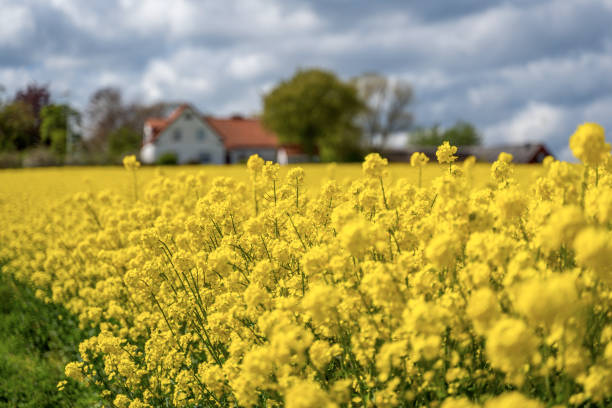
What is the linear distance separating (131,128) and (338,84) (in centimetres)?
2433

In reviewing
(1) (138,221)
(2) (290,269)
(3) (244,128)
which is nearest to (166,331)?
(2) (290,269)

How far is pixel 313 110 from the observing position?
2093 inches

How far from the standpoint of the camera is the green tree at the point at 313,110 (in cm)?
5316

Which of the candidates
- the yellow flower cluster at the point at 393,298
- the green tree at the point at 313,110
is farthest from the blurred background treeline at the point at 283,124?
the yellow flower cluster at the point at 393,298

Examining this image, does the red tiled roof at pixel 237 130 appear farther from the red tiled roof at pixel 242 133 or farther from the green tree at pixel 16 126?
the green tree at pixel 16 126

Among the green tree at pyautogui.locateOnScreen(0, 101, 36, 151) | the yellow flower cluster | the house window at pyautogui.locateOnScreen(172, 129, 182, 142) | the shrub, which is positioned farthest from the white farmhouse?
the yellow flower cluster

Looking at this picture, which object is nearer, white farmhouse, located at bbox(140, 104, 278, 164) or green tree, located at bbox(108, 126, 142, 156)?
white farmhouse, located at bbox(140, 104, 278, 164)

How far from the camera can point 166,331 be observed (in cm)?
464

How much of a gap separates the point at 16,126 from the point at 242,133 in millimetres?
25465

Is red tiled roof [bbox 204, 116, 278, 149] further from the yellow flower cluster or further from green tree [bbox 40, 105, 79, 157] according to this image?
the yellow flower cluster

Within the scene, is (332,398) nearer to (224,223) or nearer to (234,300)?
(234,300)

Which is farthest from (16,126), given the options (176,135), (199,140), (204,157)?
(204,157)

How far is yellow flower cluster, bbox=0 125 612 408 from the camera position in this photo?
2.33 meters

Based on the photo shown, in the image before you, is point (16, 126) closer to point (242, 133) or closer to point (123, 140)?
point (123, 140)
